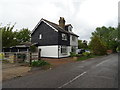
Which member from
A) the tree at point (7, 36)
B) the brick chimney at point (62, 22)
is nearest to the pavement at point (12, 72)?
the tree at point (7, 36)

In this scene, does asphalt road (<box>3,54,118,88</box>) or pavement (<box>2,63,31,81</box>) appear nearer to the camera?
asphalt road (<box>3,54,118,88</box>)

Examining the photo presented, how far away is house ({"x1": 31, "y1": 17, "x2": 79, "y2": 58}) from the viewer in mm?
22812

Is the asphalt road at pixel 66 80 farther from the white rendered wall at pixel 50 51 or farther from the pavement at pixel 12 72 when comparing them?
the white rendered wall at pixel 50 51

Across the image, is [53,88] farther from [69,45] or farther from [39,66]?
[69,45]

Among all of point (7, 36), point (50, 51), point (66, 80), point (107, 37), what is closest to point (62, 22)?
point (50, 51)

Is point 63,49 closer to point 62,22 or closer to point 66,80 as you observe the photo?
point 62,22

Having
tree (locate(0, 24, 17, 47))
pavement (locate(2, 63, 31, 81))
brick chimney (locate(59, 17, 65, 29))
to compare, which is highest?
brick chimney (locate(59, 17, 65, 29))

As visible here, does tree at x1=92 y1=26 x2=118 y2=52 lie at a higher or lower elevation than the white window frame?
higher

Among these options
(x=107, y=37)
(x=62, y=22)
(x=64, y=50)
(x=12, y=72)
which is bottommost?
(x=12, y=72)

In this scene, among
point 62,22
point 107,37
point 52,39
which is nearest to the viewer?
point 52,39

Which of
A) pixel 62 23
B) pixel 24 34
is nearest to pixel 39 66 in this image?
pixel 62 23

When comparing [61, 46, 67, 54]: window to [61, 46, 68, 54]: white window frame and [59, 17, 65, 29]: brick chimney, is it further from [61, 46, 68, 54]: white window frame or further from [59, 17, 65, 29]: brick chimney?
[59, 17, 65, 29]: brick chimney

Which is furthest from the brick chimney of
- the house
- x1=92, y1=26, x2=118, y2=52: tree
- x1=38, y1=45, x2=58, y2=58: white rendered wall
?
x1=92, y1=26, x2=118, y2=52: tree

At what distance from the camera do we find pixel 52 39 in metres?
23.4
